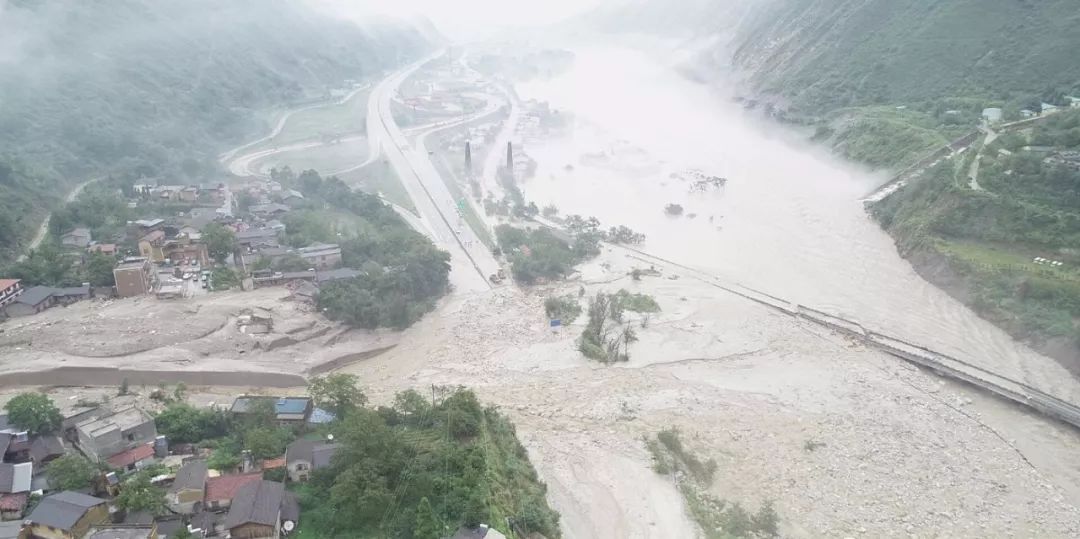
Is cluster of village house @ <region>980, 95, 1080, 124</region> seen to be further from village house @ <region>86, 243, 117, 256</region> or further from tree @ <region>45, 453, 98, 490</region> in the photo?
village house @ <region>86, 243, 117, 256</region>

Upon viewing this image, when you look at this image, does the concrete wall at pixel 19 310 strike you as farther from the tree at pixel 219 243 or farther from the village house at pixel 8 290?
the tree at pixel 219 243

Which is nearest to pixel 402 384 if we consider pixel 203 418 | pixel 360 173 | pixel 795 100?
pixel 203 418

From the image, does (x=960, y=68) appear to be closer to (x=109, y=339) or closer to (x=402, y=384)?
(x=402, y=384)

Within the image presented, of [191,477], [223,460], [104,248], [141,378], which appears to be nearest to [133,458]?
[223,460]

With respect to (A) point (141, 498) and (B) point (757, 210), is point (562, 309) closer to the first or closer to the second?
(B) point (757, 210)

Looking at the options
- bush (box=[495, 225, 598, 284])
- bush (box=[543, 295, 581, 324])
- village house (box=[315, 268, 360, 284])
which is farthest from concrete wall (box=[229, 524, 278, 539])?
bush (box=[495, 225, 598, 284])

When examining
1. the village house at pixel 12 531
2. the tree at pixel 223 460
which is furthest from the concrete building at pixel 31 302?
the village house at pixel 12 531
